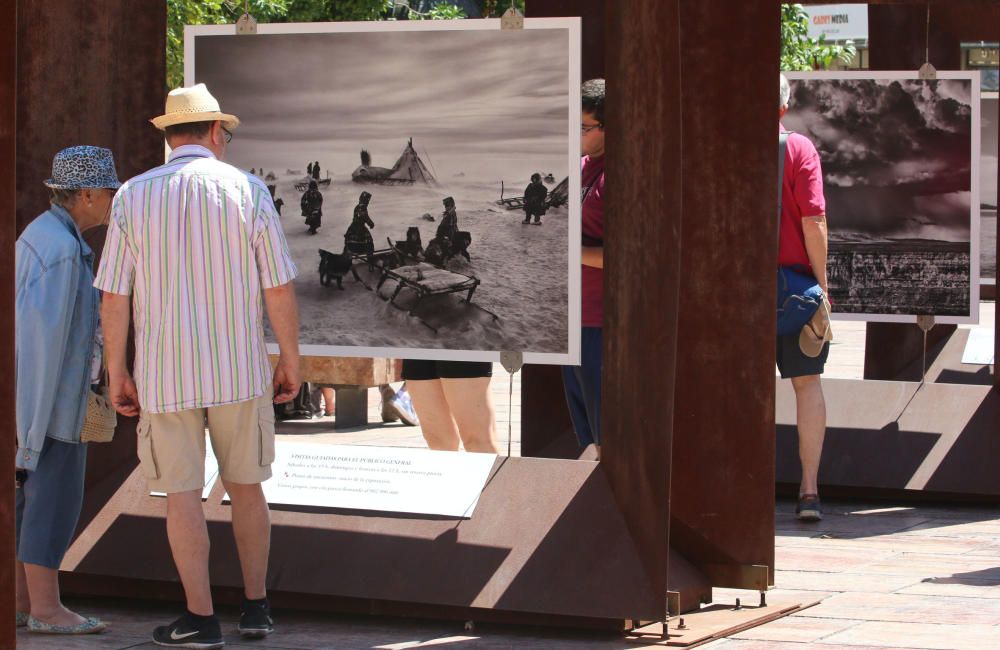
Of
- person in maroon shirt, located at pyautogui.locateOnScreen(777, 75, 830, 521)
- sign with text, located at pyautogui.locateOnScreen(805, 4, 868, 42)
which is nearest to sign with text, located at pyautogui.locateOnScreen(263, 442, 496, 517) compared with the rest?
person in maroon shirt, located at pyautogui.locateOnScreen(777, 75, 830, 521)

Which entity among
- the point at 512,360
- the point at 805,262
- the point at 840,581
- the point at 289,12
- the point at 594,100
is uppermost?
the point at 289,12

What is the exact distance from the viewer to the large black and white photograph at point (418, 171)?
5621 millimetres

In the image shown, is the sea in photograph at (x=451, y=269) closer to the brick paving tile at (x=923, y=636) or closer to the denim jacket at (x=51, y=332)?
the denim jacket at (x=51, y=332)

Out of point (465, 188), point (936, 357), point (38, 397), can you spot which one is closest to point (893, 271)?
point (936, 357)

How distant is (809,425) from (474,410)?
1.95 metres

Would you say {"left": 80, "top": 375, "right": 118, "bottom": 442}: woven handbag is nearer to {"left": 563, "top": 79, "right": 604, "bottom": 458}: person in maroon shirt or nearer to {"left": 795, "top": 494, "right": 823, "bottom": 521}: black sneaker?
{"left": 563, "top": 79, "right": 604, "bottom": 458}: person in maroon shirt

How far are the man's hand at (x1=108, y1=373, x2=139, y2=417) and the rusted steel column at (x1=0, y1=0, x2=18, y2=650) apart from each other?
5.78 feet

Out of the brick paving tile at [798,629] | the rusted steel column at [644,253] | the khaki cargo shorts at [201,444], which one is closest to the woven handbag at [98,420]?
the khaki cargo shorts at [201,444]

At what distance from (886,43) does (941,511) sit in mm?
2971

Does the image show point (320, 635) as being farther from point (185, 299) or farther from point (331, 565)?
point (185, 299)

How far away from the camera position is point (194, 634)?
16.4ft

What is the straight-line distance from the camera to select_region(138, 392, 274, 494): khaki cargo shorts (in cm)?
498

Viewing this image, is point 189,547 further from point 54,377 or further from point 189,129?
point 189,129

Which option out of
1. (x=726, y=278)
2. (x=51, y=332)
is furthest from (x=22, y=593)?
(x=726, y=278)
